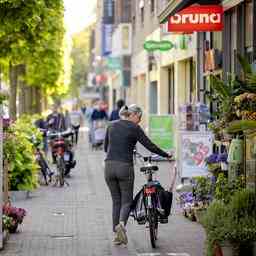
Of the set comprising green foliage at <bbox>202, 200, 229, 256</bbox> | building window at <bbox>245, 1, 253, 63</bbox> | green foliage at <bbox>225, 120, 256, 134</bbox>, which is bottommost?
green foliage at <bbox>202, 200, 229, 256</bbox>

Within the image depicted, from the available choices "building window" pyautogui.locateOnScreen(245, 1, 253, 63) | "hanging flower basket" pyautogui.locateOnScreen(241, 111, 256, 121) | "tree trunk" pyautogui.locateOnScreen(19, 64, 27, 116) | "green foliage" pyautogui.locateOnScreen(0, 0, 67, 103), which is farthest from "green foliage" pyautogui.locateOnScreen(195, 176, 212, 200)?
"tree trunk" pyautogui.locateOnScreen(19, 64, 27, 116)

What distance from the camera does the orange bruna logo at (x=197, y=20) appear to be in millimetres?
18828

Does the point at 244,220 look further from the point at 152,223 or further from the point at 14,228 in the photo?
the point at 14,228

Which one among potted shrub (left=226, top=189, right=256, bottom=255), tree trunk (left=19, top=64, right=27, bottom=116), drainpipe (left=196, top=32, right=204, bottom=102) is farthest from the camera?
tree trunk (left=19, top=64, right=27, bottom=116)

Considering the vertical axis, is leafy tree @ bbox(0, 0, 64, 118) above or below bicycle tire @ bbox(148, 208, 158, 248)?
above

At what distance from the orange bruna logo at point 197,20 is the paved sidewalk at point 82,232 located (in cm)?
394

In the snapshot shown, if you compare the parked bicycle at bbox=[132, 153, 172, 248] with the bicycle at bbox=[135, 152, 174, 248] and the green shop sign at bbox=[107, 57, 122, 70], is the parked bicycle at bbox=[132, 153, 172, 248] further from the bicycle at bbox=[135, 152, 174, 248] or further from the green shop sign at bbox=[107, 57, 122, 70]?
the green shop sign at bbox=[107, 57, 122, 70]

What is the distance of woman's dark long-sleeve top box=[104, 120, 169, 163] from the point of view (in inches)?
468

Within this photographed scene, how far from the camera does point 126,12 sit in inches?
2009

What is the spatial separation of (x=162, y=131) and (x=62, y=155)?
15.4 ft

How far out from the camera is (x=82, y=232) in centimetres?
1303

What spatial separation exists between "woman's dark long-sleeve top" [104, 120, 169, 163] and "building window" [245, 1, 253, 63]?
527 centimetres

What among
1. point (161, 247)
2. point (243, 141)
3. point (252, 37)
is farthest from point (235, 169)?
point (252, 37)

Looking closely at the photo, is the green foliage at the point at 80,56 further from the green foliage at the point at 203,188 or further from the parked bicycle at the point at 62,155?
the green foliage at the point at 203,188
